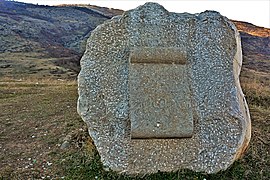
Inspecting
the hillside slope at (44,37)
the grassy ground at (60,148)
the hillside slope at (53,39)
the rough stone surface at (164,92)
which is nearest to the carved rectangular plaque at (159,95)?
the rough stone surface at (164,92)

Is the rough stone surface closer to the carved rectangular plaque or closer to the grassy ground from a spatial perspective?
the carved rectangular plaque

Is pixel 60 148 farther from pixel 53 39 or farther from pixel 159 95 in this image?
pixel 53 39

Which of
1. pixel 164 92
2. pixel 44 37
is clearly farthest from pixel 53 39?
pixel 164 92

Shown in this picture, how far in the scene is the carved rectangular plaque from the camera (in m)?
5.96

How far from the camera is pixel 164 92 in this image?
6320mm

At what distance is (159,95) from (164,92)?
0.37 feet

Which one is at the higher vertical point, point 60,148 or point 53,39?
point 60,148

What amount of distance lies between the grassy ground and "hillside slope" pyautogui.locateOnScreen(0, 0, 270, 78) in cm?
2338

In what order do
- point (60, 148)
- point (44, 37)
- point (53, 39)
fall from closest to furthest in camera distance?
point (60, 148) → point (44, 37) → point (53, 39)

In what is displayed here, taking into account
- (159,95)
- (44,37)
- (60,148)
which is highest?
(159,95)

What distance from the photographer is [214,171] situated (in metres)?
6.16

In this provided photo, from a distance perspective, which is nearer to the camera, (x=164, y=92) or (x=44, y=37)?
(x=164, y=92)

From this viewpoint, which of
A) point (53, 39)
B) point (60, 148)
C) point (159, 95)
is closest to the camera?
point (159, 95)

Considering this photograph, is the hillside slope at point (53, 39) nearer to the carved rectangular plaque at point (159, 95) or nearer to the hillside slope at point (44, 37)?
the hillside slope at point (44, 37)
